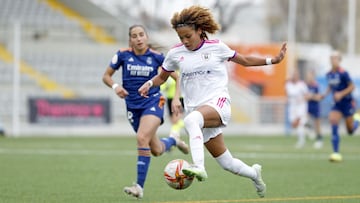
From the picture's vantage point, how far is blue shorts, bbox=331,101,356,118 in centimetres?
1919

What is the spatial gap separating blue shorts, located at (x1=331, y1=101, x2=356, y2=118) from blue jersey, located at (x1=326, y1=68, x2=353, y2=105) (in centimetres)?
4

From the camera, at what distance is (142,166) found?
1120 centimetres

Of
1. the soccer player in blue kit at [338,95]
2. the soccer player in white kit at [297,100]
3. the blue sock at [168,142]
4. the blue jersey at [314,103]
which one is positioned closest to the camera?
the blue sock at [168,142]

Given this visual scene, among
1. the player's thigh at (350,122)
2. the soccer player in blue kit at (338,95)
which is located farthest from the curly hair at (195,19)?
the player's thigh at (350,122)

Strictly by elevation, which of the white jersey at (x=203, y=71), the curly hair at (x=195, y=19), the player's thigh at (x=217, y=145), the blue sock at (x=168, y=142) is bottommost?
the blue sock at (x=168, y=142)

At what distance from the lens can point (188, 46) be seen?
383 inches

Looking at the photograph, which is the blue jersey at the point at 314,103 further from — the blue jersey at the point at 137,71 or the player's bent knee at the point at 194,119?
the player's bent knee at the point at 194,119

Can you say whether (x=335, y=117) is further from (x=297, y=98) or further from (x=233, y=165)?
(x=297, y=98)

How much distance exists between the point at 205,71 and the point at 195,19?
23.2 inches

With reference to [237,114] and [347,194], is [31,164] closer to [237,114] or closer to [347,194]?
[347,194]

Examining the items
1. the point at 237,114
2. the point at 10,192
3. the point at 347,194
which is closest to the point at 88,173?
the point at 10,192

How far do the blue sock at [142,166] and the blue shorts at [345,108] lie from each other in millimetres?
8731

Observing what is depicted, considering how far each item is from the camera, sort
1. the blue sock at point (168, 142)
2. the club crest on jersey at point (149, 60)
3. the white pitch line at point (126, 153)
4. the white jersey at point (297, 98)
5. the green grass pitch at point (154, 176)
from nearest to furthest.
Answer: the green grass pitch at point (154, 176), the club crest on jersey at point (149, 60), the blue sock at point (168, 142), the white pitch line at point (126, 153), the white jersey at point (297, 98)

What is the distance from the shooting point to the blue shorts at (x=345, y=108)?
19.2 metres
